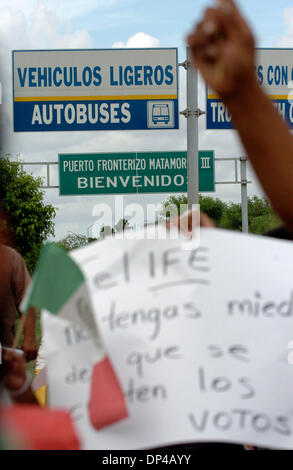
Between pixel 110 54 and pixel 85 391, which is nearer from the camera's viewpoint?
pixel 85 391

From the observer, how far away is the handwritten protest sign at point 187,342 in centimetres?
137

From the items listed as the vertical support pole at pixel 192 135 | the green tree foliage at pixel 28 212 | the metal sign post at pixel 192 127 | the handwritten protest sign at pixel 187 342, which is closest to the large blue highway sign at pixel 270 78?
the metal sign post at pixel 192 127

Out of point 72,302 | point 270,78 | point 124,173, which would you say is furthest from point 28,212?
point 72,302

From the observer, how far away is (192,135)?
1013 centimetres

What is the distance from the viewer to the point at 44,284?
1393mm

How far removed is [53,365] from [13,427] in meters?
0.15

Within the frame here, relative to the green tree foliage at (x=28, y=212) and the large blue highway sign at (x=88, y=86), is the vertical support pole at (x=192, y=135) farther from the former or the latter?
the green tree foliage at (x=28, y=212)

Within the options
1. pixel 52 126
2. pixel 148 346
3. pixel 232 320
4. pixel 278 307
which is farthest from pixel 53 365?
pixel 52 126

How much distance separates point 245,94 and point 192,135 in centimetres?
906

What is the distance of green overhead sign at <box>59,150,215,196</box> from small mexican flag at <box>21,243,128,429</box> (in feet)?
32.9

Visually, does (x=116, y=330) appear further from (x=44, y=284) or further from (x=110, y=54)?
(x=110, y=54)

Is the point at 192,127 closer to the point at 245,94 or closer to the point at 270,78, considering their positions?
the point at 270,78

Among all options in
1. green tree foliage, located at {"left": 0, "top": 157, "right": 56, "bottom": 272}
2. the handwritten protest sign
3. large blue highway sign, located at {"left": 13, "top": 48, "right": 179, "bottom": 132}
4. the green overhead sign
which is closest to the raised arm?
the handwritten protest sign

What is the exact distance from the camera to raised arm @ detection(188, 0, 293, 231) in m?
1.13
